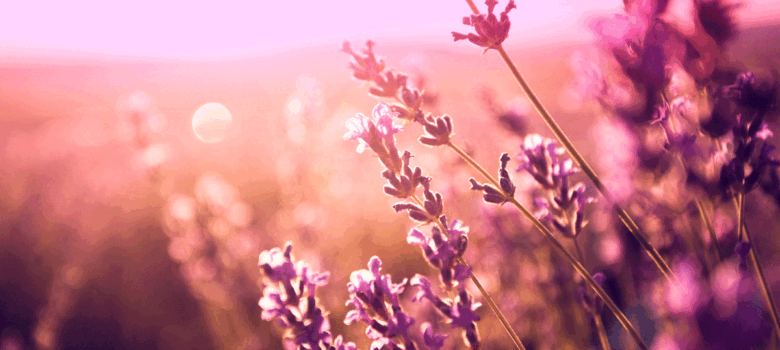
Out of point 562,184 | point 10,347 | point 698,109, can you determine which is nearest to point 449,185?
point 562,184

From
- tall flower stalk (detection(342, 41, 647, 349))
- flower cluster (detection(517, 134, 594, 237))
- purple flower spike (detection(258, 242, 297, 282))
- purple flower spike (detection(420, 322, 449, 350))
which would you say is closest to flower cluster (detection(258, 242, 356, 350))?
purple flower spike (detection(258, 242, 297, 282))

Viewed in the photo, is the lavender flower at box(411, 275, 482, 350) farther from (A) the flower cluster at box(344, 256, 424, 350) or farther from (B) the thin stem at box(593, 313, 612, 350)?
(B) the thin stem at box(593, 313, 612, 350)

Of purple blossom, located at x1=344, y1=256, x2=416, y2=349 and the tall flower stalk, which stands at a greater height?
the tall flower stalk

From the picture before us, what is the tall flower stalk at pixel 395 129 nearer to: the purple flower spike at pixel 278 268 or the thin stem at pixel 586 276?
the thin stem at pixel 586 276

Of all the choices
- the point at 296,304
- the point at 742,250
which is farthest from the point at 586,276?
the point at 296,304

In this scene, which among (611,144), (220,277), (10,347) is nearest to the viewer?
(611,144)

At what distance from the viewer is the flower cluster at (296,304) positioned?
0.95 m

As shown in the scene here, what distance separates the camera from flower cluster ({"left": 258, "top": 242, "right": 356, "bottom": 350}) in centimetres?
95

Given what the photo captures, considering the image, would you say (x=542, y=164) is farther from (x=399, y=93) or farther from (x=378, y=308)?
(x=378, y=308)

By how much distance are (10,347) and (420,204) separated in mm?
Result: 2866

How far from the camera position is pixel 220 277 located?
2.38 metres

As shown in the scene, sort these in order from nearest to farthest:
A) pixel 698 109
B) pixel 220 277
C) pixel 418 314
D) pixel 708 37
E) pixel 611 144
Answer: pixel 708 37
pixel 698 109
pixel 611 144
pixel 418 314
pixel 220 277

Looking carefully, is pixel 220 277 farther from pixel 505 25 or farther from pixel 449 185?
pixel 505 25

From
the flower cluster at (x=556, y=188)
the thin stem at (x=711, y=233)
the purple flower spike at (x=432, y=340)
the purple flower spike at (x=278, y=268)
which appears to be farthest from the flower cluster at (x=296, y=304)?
the thin stem at (x=711, y=233)
